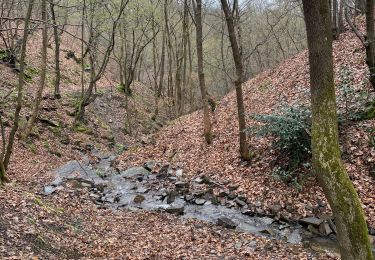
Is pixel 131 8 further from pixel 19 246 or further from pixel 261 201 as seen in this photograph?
pixel 19 246

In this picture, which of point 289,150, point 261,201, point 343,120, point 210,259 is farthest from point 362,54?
point 210,259

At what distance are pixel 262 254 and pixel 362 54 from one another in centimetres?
1069

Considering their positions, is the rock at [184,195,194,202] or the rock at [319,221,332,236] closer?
the rock at [319,221,332,236]

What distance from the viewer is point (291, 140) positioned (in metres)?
10.8

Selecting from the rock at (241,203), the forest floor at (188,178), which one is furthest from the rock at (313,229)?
the rock at (241,203)

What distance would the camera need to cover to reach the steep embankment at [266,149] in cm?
962

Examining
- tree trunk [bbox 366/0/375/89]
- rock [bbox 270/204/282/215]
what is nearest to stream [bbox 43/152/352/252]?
rock [bbox 270/204/282/215]

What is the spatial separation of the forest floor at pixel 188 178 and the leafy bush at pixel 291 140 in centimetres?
38

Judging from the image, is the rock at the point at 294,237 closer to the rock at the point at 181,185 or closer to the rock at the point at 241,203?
the rock at the point at 241,203

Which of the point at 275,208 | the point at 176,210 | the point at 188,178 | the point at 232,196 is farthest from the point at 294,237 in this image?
the point at 188,178

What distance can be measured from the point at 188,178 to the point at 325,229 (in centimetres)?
540

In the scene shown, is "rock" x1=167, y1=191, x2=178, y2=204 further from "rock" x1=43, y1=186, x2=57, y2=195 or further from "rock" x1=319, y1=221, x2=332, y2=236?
"rock" x1=319, y1=221, x2=332, y2=236

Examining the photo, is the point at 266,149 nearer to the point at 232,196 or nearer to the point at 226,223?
the point at 232,196

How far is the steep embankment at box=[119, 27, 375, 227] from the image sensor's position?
962 centimetres
